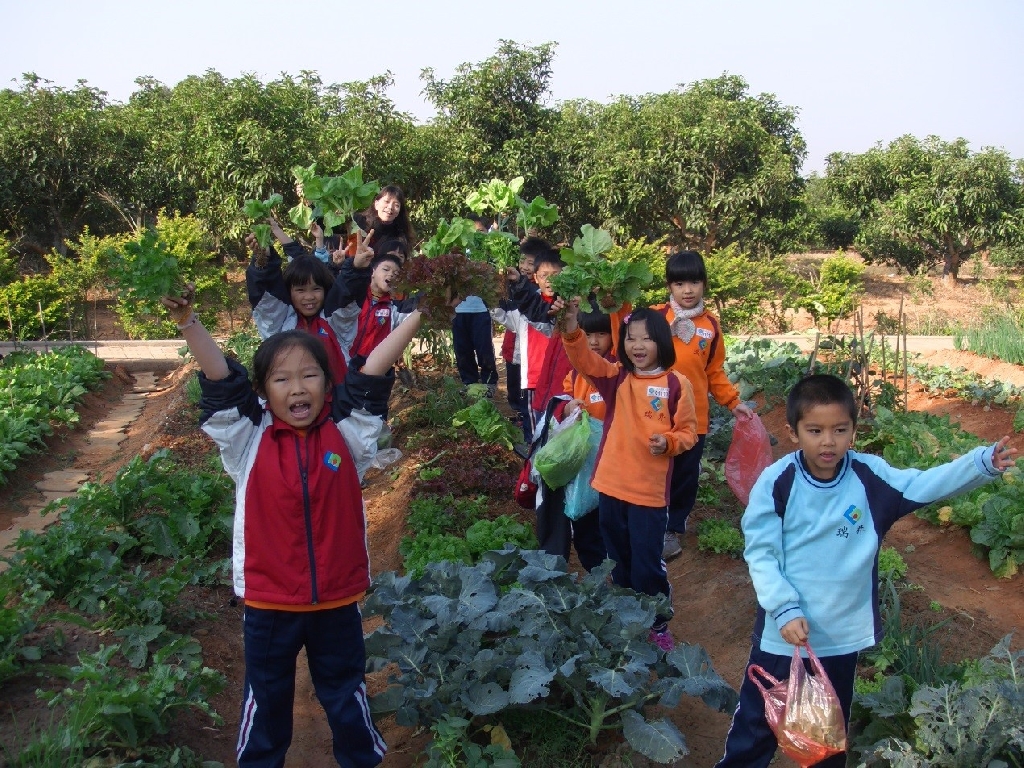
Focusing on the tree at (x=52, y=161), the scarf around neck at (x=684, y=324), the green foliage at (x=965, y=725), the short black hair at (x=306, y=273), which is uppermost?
the tree at (x=52, y=161)

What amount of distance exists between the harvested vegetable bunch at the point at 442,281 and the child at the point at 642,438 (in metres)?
0.84

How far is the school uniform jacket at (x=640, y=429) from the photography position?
4031 mm

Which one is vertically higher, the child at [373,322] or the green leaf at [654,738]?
the child at [373,322]

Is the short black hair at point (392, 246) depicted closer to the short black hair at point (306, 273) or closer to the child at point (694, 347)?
the short black hair at point (306, 273)

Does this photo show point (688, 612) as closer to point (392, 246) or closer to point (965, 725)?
point (965, 725)

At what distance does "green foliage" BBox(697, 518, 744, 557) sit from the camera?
5.44 metres

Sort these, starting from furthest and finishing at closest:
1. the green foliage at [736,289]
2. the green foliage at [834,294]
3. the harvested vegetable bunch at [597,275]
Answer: the green foliage at [834,294], the green foliage at [736,289], the harvested vegetable bunch at [597,275]

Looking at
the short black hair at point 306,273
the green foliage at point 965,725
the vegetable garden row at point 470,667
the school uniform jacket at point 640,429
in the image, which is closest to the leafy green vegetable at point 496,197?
the short black hair at point 306,273

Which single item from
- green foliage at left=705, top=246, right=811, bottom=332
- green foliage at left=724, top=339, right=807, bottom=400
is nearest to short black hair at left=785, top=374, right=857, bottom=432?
green foliage at left=724, top=339, right=807, bottom=400

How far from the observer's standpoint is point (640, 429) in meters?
4.09

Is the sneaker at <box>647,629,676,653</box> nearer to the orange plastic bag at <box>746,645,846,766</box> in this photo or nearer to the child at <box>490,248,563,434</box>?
the orange plastic bag at <box>746,645,846,766</box>

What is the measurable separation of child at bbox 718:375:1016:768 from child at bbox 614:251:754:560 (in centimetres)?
220

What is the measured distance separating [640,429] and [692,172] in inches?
736

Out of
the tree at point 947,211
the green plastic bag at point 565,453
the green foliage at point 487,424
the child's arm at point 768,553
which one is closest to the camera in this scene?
the child's arm at point 768,553
